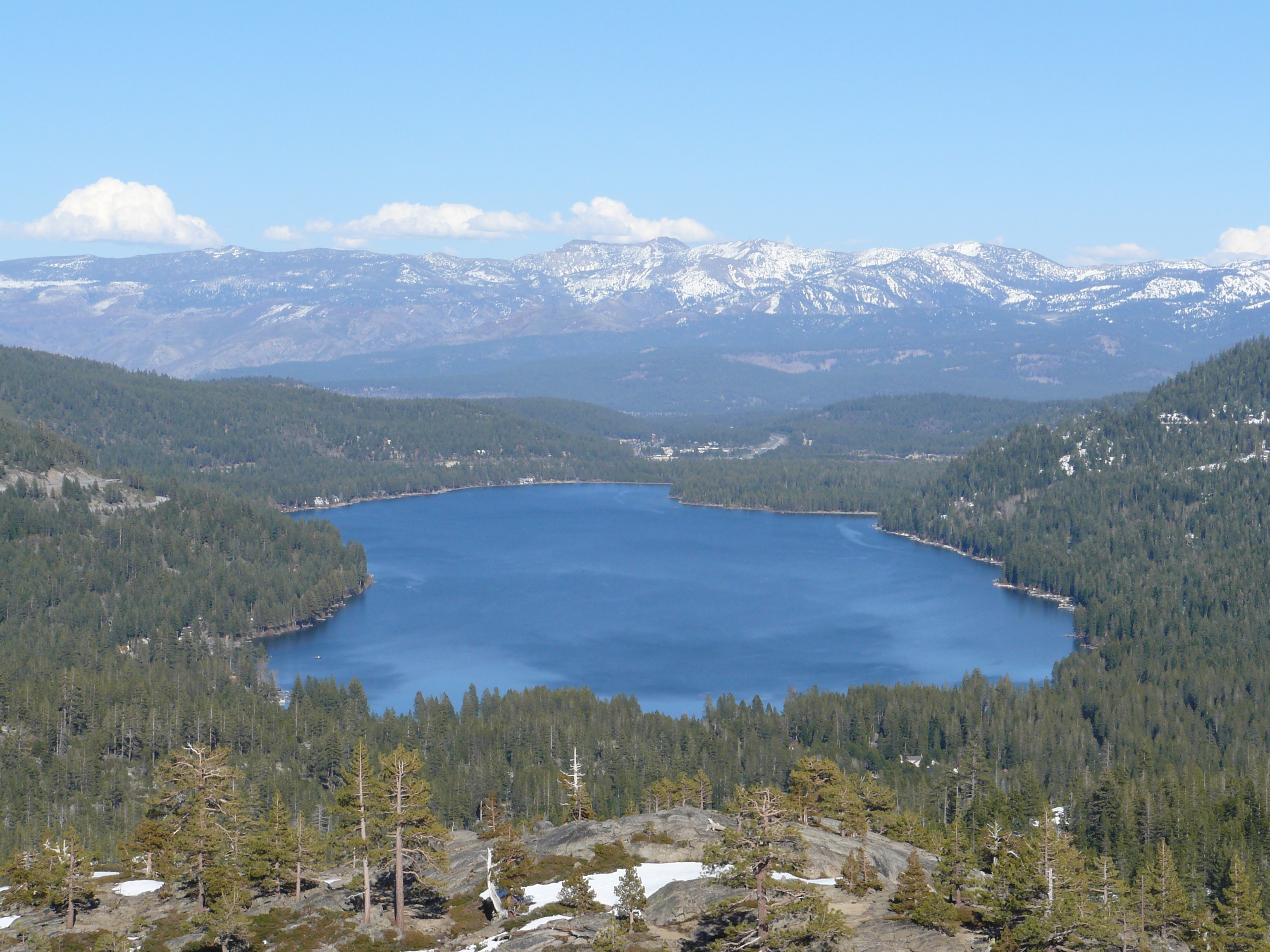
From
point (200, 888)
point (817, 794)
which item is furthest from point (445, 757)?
point (200, 888)

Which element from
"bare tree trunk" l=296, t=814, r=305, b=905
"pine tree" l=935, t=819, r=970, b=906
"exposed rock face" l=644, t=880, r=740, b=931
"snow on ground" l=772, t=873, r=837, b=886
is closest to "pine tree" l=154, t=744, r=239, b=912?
"bare tree trunk" l=296, t=814, r=305, b=905

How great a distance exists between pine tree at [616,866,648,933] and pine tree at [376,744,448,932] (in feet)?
35.9

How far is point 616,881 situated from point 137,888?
1214 inches

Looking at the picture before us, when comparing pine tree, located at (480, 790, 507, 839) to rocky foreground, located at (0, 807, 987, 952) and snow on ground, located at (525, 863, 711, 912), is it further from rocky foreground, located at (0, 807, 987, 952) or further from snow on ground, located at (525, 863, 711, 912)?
snow on ground, located at (525, 863, 711, 912)

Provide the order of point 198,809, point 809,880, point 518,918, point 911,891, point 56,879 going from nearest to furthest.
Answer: point 911,891
point 518,918
point 809,880
point 56,879
point 198,809

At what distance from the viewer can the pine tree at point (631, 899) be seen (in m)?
62.1

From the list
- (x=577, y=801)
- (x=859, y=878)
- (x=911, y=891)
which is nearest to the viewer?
(x=911, y=891)

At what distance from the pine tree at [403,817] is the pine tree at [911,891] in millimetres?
23011

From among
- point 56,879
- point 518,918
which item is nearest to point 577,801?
point 518,918

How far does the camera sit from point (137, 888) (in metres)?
81.4

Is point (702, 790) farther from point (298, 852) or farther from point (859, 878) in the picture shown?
point (298, 852)

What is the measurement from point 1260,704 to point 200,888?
118 meters

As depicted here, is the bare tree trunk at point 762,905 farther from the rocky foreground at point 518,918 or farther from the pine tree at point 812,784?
the pine tree at point 812,784

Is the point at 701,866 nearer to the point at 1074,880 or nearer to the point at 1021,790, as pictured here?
the point at 1074,880
